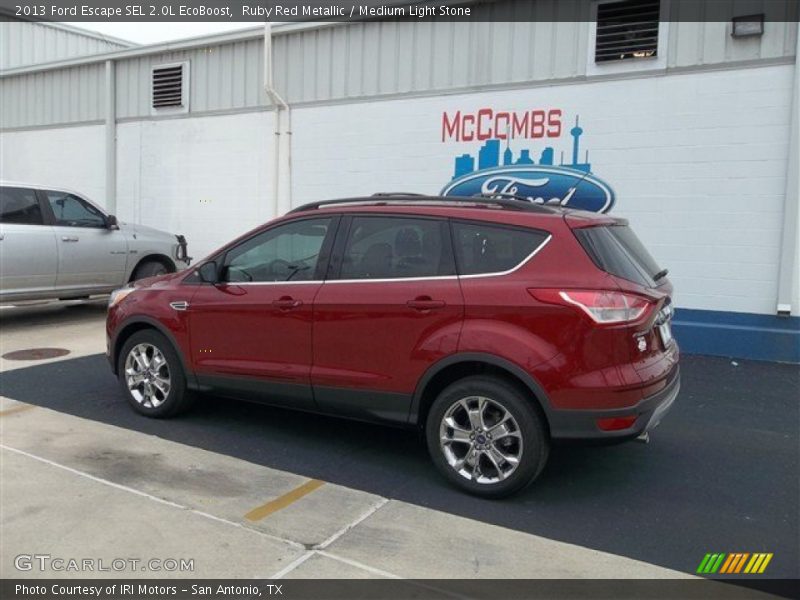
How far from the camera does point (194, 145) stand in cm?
1264

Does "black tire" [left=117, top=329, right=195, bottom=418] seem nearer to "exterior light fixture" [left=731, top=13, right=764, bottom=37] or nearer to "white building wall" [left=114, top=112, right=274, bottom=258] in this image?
"white building wall" [left=114, top=112, right=274, bottom=258]

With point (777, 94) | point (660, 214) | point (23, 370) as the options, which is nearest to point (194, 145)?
point (23, 370)

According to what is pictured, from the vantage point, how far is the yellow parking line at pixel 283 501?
405 cm

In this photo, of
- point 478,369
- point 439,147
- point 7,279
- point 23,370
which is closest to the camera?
point 478,369

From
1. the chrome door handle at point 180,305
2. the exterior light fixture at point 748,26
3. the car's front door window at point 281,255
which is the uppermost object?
the exterior light fixture at point 748,26

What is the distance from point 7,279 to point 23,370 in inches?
99.4

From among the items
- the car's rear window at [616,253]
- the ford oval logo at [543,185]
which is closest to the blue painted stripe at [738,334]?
the ford oval logo at [543,185]

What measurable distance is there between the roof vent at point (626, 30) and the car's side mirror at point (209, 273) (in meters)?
5.72

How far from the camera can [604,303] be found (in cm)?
395

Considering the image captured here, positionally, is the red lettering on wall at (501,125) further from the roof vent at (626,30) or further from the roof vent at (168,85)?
the roof vent at (168,85)

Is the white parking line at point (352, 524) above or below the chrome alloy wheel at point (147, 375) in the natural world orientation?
below

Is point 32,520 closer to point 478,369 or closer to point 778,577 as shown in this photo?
point 478,369

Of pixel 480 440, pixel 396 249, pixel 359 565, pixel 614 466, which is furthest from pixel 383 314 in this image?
pixel 614 466

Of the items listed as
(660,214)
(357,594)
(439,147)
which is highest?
(439,147)
